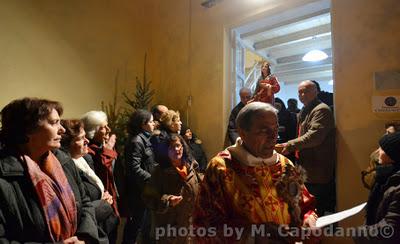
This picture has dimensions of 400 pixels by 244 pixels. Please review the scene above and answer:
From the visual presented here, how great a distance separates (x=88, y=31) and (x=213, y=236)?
3897mm

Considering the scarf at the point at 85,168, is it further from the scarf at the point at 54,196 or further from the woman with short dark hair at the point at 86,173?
the scarf at the point at 54,196

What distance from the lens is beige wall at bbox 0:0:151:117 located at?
137 inches

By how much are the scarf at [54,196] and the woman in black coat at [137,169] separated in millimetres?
1196

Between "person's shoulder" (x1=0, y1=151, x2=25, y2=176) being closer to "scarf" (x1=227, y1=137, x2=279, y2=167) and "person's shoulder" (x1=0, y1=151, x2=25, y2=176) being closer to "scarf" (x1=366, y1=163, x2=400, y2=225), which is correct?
"scarf" (x1=227, y1=137, x2=279, y2=167)

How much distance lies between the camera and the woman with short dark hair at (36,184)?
1.27m

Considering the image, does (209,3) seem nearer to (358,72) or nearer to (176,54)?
(176,54)

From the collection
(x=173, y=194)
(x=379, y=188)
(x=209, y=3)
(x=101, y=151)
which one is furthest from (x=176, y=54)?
(x=379, y=188)

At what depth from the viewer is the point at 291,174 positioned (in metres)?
1.34

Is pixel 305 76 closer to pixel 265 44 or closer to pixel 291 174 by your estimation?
pixel 265 44

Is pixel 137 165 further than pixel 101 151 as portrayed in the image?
Yes

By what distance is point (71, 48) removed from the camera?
4055 millimetres

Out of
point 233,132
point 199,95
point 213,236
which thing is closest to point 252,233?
point 213,236

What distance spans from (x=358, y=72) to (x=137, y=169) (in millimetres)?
2304

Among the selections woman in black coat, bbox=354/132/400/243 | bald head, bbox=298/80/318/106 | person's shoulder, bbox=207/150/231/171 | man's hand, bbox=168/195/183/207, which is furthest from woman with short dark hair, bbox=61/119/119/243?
bald head, bbox=298/80/318/106
